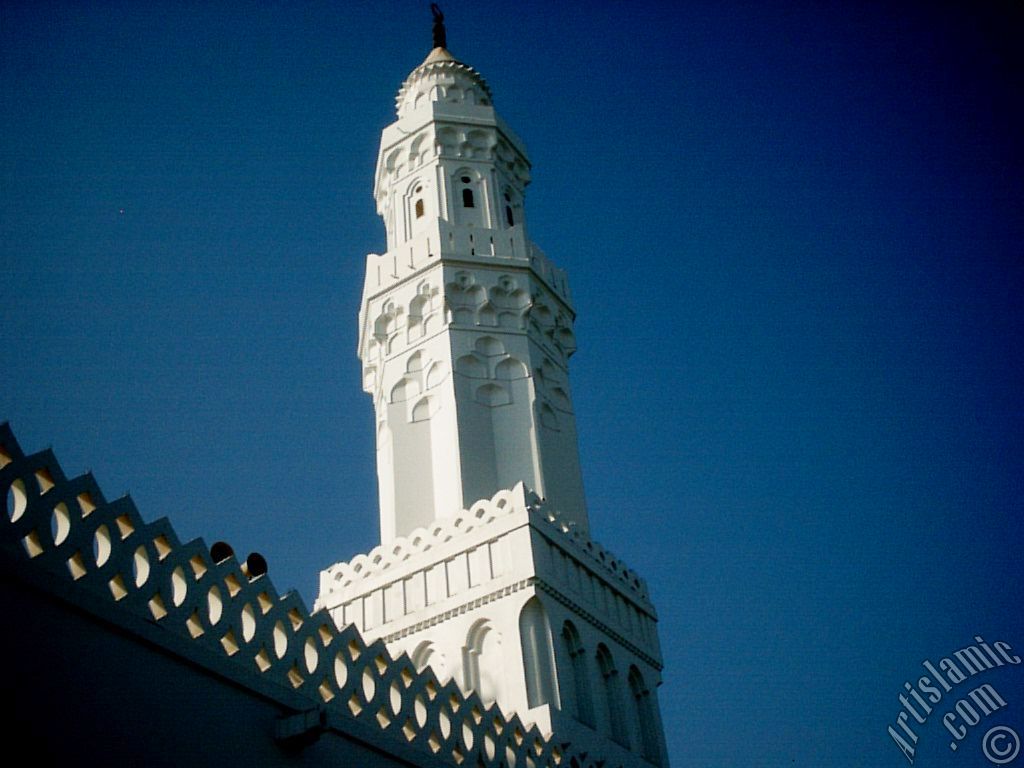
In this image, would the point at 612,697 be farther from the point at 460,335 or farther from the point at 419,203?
the point at 419,203

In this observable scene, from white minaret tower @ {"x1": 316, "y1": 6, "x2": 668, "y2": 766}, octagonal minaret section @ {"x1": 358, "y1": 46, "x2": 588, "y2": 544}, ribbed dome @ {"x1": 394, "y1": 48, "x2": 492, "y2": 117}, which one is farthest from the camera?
ribbed dome @ {"x1": 394, "y1": 48, "x2": 492, "y2": 117}

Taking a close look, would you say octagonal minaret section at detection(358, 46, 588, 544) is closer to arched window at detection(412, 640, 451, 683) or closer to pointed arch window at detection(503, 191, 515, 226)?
pointed arch window at detection(503, 191, 515, 226)

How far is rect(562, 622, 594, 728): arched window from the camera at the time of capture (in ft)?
54.2

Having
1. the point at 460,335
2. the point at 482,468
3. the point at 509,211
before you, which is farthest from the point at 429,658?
the point at 509,211

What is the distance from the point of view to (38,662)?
8.53 m

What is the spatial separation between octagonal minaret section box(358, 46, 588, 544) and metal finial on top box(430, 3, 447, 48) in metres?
3.99

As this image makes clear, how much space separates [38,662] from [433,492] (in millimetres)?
11025

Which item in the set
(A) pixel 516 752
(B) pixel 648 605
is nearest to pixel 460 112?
(B) pixel 648 605

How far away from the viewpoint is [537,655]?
Result: 16.1 meters

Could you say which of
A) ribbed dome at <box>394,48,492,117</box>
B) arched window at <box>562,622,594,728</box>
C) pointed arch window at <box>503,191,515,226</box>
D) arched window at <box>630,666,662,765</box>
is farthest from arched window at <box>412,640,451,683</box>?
ribbed dome at <box>394,48,492,117</box>

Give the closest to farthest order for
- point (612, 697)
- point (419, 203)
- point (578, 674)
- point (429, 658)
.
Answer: point (578, 674) < point (429, 658) < point (612, 697) < point (419, 203)

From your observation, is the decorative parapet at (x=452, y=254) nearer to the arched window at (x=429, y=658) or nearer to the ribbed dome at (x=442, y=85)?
the ribbed dome at (x=442, y=85)

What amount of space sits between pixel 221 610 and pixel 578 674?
758 centimetres

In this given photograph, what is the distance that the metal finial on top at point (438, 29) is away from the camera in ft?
92.0
